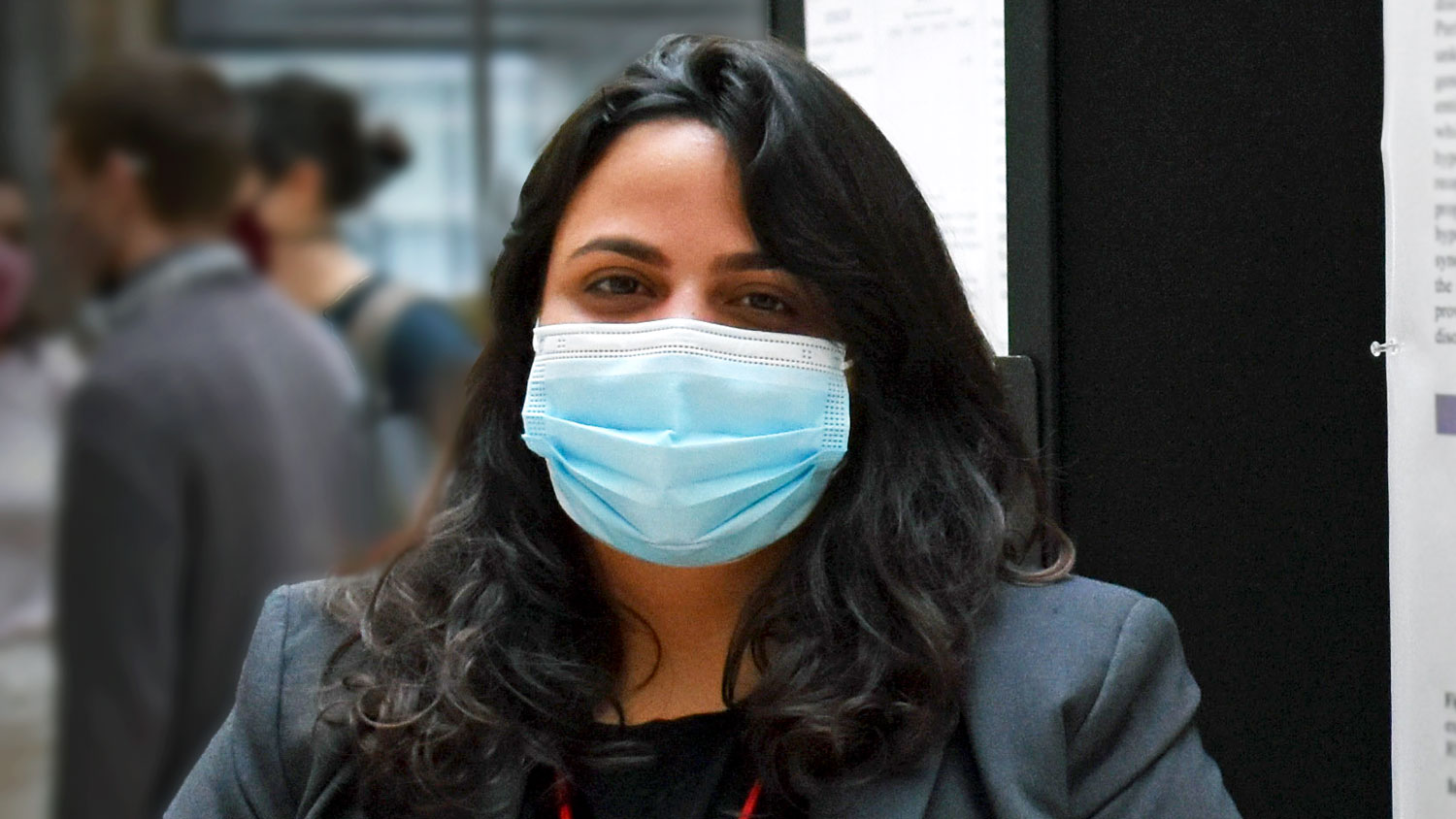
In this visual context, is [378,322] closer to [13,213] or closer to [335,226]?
[335,226]

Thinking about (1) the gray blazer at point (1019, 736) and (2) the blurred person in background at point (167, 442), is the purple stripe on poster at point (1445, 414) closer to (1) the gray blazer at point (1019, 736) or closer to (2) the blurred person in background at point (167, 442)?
(1) the gray blazer at point (1019, 736)

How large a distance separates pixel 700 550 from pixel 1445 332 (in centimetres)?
77

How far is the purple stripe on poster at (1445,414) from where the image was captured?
1.92 metres

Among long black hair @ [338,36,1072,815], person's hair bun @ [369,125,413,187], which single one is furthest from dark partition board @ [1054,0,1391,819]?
person's hair bun @ [369,125,413,187]

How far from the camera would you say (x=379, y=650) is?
6.76 ft

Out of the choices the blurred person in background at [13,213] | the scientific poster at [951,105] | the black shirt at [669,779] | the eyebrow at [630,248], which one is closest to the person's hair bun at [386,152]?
the blurred person in background at [13,213]

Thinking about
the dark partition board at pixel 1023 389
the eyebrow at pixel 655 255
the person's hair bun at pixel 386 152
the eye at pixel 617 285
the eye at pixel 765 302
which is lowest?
the dark partition board at pixel 1023 389

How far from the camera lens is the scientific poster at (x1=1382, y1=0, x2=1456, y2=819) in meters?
1.92

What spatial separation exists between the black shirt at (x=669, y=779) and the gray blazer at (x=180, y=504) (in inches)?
21.5

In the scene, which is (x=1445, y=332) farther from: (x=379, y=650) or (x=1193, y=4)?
(x=379, y=650)

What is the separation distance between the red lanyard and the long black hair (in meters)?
0.02

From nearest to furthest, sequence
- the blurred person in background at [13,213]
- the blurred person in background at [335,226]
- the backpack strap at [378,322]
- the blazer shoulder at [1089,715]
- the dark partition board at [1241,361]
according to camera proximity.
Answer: the blurred person in background at [13,213], the blurred person in background at [335,226], the backpack strap at [378,322], the blazer shoulder at [1089,715], the dark partition board at [1241,361]

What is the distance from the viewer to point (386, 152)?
144cm

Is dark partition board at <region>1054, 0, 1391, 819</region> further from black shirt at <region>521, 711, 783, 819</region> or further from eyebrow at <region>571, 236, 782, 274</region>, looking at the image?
black shirt at <region>521, 711, 783, 819</region>
